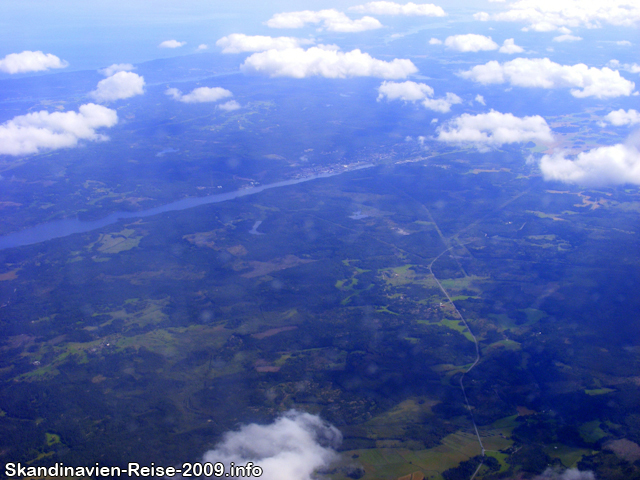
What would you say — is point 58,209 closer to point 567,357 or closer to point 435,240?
point 435,240

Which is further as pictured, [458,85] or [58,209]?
[458,85]

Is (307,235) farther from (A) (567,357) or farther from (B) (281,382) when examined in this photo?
(A) (567,357)

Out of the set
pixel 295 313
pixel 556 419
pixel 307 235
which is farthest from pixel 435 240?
pixel 556 419

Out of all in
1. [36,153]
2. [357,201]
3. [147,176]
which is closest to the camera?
[357,201]

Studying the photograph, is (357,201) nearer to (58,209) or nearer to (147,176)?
(147,176)

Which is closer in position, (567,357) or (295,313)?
(567,357)

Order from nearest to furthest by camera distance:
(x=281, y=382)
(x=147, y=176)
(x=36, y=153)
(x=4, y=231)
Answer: (x=281, y=382) → (x=4, y=231) → (x=147, y=176) → (x=36, y=153)

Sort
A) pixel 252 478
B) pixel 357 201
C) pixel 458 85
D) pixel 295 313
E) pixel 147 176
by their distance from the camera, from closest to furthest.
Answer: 1. pixel 252 478
2. pixel 295 313
3. pixel 357 201
4. pixel 147 176
5. pixel 458 85

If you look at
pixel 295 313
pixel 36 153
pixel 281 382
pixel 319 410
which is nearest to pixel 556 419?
pixel 319 410

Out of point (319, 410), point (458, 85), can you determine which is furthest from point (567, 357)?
point (458, 85)

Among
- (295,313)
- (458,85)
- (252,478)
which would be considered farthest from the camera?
(458,85)
